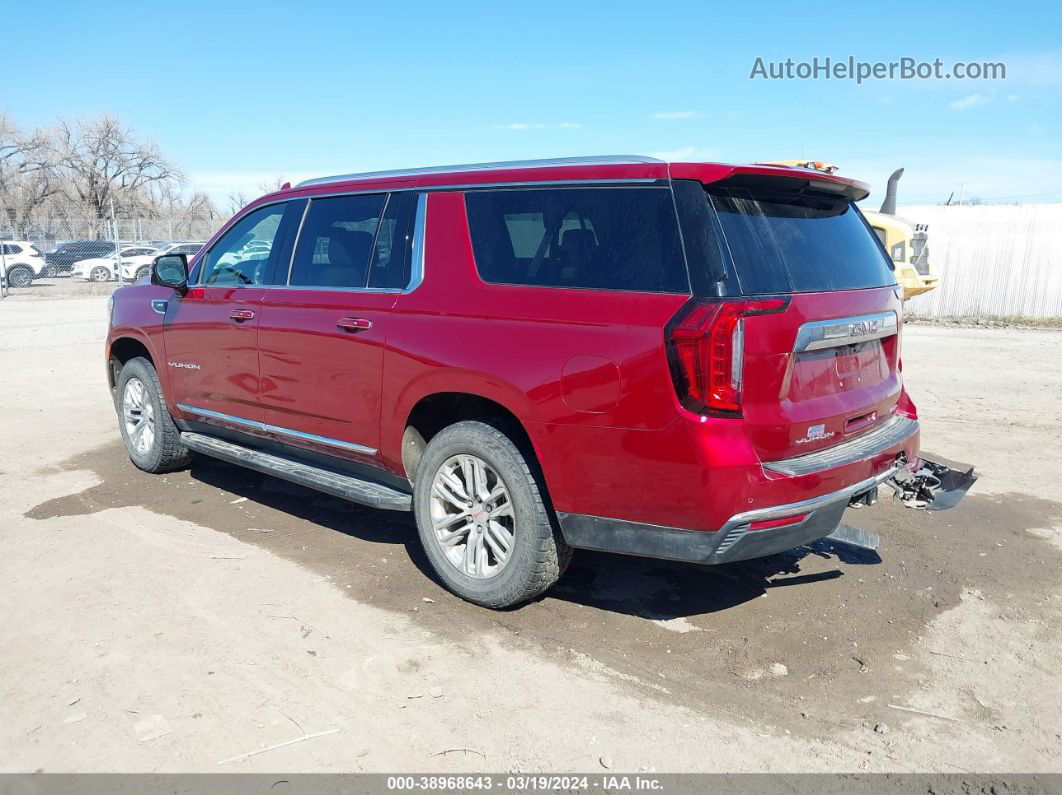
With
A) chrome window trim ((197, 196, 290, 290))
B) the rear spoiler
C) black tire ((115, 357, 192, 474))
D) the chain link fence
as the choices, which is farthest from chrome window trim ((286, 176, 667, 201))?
the chain link fence

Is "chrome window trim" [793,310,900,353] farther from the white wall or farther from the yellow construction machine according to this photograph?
the white wall

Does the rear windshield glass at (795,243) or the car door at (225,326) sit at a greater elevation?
the rear windshield glass at (795,243)

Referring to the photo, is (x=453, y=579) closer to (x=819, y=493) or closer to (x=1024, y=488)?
(x=819, y=493)

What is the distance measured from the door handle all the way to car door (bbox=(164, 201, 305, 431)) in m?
0.85

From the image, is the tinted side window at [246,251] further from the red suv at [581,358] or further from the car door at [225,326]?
the red suv at [581,358]

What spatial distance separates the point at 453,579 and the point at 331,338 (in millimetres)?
1456

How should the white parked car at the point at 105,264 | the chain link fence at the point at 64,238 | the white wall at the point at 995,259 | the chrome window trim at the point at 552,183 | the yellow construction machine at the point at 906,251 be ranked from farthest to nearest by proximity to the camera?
the white parked car at the point at 105,264
the chain link fence at the point at 64,238
the white wall at the point at 995,259
the yellow construction machine at the point at 906,251
the chrome window trim at the point at 552,183

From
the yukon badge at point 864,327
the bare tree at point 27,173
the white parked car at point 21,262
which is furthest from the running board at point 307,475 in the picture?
the bare tree at point 27,173

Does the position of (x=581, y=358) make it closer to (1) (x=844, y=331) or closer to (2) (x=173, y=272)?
(1) (x=844, y=331)

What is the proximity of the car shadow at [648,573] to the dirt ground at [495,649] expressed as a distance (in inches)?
0.8

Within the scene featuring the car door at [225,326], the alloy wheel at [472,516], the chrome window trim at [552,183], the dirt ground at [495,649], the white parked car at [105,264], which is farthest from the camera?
the white parked car at [105,264]

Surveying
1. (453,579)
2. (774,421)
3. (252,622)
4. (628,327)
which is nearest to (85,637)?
(252,622)

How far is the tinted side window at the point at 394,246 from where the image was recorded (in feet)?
14.1

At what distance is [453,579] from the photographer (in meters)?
4.08
